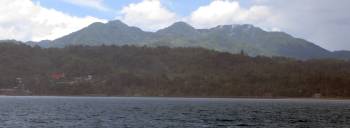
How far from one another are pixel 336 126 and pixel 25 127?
5364 centimetres

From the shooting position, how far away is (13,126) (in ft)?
300

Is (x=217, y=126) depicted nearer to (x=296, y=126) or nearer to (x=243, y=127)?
(x=243, y=127)

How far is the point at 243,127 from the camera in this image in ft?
298

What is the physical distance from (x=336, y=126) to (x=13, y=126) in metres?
56.0

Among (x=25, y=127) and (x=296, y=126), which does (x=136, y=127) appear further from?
(x=296, y=126)

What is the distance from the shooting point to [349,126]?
300 feet

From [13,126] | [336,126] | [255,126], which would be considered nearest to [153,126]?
[255,126]

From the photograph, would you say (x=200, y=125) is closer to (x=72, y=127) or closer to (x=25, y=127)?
(x=72, y=127)

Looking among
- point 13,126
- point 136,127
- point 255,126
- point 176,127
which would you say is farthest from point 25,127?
point 255,126

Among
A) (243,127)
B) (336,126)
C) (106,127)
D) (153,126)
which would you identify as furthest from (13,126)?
(336,126)

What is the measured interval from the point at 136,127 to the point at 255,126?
68.7 ft

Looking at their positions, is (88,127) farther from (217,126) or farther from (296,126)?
Answer: (296,126)

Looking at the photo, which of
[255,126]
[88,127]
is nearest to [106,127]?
[88,127]

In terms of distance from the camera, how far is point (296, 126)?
93.1m
